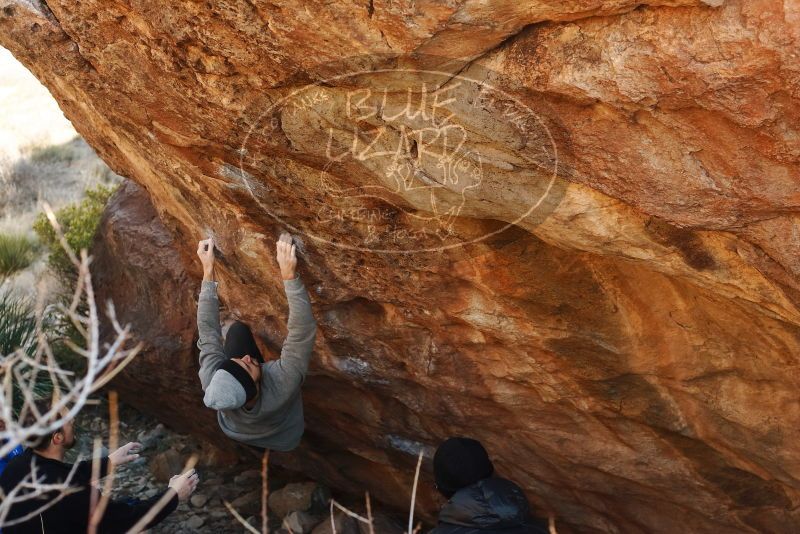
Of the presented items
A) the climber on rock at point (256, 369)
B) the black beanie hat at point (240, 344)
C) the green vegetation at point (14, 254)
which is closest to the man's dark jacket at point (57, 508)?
the climber on rock at point (256, 369)

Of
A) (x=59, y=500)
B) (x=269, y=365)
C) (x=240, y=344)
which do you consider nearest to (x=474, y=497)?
(x=269, y=365)

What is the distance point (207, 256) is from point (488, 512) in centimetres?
201

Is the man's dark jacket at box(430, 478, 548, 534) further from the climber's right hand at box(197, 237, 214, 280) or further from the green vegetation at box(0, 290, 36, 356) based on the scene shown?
the green vegetation at box(0, 290, 36, 356)

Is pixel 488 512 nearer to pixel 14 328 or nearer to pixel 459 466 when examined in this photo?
pixel 459 466

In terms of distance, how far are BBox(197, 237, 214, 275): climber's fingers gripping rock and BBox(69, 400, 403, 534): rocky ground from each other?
6.03 ft

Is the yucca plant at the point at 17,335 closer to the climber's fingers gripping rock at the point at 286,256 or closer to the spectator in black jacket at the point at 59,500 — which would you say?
the spectator in black jacket at the point at 59,500

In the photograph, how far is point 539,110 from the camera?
2771 millimetres

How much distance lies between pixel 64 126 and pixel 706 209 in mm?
15625

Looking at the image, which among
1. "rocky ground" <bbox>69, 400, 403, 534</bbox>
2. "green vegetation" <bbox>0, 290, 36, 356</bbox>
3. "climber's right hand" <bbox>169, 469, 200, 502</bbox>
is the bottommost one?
"rocky ground" <bbox>69, 400, 403, 534</bbox>

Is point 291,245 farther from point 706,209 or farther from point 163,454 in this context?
point 163,454

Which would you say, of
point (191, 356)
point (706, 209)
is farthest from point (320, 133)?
Answer: point (191, 356)

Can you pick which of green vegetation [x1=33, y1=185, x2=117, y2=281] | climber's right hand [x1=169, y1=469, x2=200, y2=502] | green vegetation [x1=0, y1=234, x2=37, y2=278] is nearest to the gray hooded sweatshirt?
climber's right hand [x1=169, y1=469, x2=200, y2=502]

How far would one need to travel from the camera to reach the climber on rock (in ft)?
13.0

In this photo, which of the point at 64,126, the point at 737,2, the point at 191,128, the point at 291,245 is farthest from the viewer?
the point at 64,126
